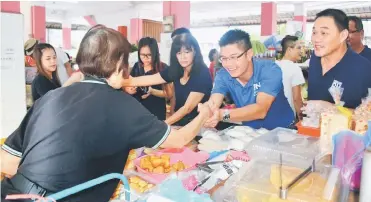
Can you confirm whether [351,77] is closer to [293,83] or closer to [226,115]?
[226,115]

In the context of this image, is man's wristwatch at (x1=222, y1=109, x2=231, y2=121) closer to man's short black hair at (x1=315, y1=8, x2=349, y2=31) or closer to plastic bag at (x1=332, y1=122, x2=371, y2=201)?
man's short black hair at (x1=315, y1=8, x2=349, y2=31)

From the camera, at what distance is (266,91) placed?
2398mm

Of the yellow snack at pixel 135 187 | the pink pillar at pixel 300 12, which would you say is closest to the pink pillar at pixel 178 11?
the pink pillar at pixel 300 12

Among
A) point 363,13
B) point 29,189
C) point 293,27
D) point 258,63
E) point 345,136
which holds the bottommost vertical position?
point 29,189

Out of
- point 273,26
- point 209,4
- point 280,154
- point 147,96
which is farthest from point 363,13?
point 280,154

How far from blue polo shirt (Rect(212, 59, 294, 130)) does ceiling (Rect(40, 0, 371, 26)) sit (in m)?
10.2

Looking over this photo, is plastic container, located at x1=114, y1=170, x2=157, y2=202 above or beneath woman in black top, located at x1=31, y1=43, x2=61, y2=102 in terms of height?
beneath

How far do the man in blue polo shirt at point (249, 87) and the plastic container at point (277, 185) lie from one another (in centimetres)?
105

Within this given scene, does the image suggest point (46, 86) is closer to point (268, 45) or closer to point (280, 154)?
point (280, 154)

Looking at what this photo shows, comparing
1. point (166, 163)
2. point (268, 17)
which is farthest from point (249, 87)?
point (268, 17)

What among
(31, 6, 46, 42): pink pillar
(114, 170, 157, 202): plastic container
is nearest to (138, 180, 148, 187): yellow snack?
(114, 170, 157, 202): plastic container

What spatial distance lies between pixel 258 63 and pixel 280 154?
1.19 metres

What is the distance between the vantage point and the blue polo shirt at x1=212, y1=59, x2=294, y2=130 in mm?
2426

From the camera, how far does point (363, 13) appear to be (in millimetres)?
11641
